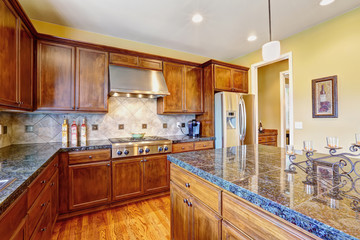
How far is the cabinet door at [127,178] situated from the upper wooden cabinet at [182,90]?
1096mm

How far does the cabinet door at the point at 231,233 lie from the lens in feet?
2.78

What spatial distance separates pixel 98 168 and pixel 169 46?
8.66ft

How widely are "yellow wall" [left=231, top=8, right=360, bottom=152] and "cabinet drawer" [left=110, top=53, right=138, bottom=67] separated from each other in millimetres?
2745

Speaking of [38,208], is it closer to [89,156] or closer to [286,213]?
[89,156]

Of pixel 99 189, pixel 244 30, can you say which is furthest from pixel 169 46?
pixel 99 189

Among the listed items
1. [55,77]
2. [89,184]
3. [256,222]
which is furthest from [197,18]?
[89,184]

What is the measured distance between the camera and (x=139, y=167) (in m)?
2.59

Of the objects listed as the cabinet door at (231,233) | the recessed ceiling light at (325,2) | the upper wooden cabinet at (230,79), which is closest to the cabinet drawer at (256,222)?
the cabinet door at (231,233)

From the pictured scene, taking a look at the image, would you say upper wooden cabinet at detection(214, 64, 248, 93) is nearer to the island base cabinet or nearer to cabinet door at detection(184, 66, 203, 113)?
cabinet door at detection(184, 66, 203, 113)

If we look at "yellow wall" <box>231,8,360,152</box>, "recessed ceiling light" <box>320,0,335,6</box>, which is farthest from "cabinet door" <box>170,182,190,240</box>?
"recessed ceiling light" <box>320,0,335,6</box>

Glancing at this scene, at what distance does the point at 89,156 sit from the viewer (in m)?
2.28

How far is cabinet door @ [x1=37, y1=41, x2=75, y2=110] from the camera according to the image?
2271mm

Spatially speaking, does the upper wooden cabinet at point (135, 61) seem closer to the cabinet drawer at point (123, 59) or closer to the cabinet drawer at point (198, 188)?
the cabinet drawer at point (123, 59)

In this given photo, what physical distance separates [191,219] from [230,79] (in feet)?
9.62
